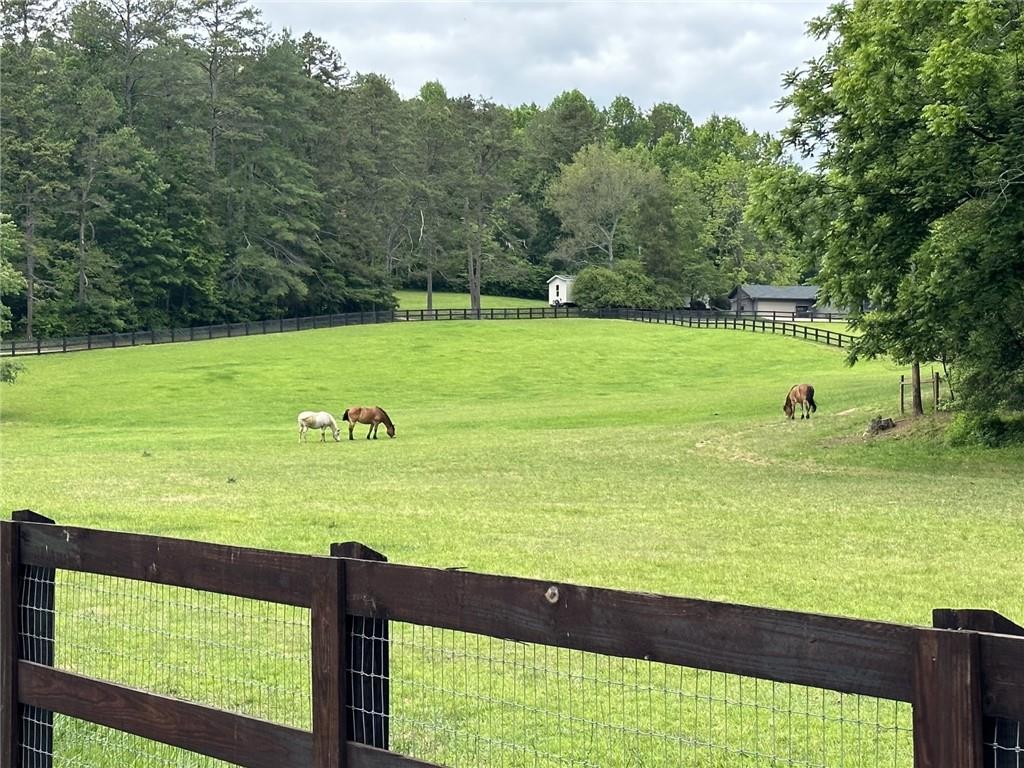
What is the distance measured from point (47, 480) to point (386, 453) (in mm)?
10086

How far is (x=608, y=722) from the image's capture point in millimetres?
6738

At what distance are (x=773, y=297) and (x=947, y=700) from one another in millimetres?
124834

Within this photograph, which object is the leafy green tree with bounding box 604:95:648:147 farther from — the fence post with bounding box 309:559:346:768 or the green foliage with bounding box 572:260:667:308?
the fence post with bounding box 309:559:346:768

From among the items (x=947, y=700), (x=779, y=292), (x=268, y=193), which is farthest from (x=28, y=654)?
(x=779, y=292)

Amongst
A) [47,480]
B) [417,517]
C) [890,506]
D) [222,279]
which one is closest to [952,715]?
[417,517]

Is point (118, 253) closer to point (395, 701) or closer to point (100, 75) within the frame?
point (100, 75)

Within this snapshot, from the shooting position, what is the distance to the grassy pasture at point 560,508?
7.07 m

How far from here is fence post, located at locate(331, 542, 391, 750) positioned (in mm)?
4324

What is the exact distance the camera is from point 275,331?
84.7m

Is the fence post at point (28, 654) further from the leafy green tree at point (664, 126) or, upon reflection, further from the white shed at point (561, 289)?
the leafy green tree at point (664, 126)

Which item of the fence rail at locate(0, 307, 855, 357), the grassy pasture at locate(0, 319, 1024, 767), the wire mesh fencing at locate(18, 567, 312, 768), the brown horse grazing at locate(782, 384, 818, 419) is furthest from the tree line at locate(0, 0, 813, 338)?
the wire mesh fencing at locate(18, 567, 312, 768)

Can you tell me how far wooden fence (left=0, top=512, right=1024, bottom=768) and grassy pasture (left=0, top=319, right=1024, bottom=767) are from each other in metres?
0.71

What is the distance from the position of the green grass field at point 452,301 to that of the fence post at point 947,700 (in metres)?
107

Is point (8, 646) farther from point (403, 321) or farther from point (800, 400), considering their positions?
point (403, 321)
